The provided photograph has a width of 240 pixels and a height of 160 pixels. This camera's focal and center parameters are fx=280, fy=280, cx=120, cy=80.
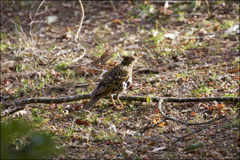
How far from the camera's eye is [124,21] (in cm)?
920

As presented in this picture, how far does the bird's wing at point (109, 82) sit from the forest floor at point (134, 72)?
0.41 meters

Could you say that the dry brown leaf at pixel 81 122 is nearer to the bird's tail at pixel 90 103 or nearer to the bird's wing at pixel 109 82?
the bird's tail at pixel 90 103

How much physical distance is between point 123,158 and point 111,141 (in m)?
0.50

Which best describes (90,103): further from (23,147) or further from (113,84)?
(23,147)

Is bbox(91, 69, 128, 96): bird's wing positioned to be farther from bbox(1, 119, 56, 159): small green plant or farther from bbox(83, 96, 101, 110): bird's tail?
bbox(1, 119, 56, 159): small green plant

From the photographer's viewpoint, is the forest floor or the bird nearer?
the forest floor

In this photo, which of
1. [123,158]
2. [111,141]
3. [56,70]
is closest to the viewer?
[123,158]

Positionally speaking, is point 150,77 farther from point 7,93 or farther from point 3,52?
point 3,52

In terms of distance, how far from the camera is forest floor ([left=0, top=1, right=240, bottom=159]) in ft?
13.0

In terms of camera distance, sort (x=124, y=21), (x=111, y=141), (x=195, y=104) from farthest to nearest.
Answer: (x=124, y=21) < (x=195, y=104) < (x=111, y=141)

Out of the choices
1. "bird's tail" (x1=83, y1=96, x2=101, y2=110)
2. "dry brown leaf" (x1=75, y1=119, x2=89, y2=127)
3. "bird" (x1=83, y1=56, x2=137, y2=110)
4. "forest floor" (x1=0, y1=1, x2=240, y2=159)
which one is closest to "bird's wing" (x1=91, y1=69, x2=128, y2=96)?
"bird" (x1=83, y1=56, x2=137, y2=110)

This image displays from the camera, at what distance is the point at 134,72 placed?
21.1 ft

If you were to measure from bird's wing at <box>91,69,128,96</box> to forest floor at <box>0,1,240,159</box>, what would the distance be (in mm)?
413

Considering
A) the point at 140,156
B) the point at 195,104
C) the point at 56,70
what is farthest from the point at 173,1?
the point at 140,156
